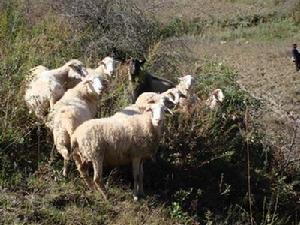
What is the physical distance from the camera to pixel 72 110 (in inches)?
236

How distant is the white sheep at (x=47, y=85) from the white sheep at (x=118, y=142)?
0.83 metres

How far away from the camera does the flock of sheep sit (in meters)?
5.68

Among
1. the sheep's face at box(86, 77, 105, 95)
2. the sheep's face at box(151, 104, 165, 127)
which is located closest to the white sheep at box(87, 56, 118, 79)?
the sheep's face at box(86, 77, 105, 95)

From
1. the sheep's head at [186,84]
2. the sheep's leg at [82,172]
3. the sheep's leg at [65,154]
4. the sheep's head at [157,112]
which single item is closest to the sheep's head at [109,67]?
the sheep's head at [186,84]

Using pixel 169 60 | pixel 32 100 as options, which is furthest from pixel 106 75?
pixel 169 60

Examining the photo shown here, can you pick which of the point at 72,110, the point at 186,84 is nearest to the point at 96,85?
the point at 72,110

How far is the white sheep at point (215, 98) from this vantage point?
25.4 feet

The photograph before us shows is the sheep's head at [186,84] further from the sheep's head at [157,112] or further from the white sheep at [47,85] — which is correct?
the sheep's head at [157,112]

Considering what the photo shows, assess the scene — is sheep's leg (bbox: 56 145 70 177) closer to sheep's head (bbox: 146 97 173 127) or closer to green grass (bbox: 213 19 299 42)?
sheep's head (bbox: 146 97 173 127)

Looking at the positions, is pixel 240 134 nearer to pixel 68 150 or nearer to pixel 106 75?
pixel 106 75

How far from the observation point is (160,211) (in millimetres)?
5723

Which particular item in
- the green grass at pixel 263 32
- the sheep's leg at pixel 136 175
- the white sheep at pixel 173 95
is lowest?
the sheep's leg at pixel 136 175

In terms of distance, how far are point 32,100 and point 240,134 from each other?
2.74m

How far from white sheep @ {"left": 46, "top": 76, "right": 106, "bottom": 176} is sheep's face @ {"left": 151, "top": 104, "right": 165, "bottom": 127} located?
2.27ft
